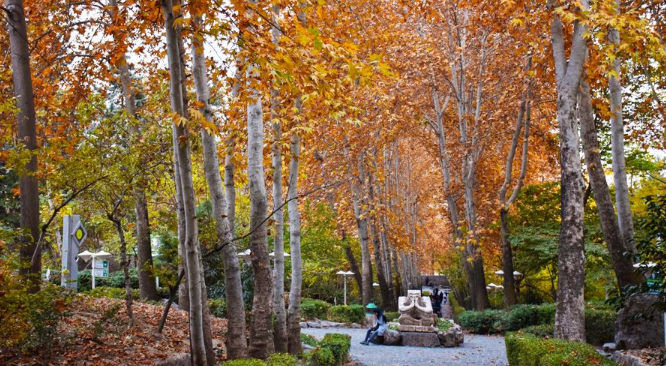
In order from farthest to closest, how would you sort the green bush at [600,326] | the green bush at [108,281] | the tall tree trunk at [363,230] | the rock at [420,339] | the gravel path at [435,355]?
the green bush at [108,281], the tall tree trunk at [363,230], the rock at [420,339], the green bush at [600,326], the gravel path at [435,355]

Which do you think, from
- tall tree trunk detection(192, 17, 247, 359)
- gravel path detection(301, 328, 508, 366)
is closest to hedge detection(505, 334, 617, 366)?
gravel path detection(301, 328, 508, 366)

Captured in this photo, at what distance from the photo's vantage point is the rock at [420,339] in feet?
60.2

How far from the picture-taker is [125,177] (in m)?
9.59

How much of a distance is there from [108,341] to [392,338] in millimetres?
10941

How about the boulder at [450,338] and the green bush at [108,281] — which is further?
the green bush at [108,281]

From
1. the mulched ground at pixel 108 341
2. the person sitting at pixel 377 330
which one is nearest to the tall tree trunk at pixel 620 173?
the person sitting at pixel 377 330

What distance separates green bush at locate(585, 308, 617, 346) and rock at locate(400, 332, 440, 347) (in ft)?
14.4

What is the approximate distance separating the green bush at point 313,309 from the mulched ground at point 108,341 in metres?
13.5

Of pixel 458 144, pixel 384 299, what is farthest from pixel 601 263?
pixel 384 299

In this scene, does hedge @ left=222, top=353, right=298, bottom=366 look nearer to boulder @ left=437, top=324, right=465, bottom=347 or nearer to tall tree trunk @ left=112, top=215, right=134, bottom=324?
tall tree trunk @ left=112, top=215, right=134, bottom=324

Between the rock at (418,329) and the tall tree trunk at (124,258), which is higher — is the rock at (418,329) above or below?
below

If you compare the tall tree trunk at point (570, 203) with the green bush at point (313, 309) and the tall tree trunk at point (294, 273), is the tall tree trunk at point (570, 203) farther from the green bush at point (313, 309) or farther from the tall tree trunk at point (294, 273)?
the green bush at point (313, 309)

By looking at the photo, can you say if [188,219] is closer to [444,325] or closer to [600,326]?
[600,326]

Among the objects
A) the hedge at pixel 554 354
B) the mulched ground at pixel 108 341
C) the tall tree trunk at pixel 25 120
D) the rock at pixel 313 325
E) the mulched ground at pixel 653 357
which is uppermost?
the tall tree trunk at pixel 25 120
